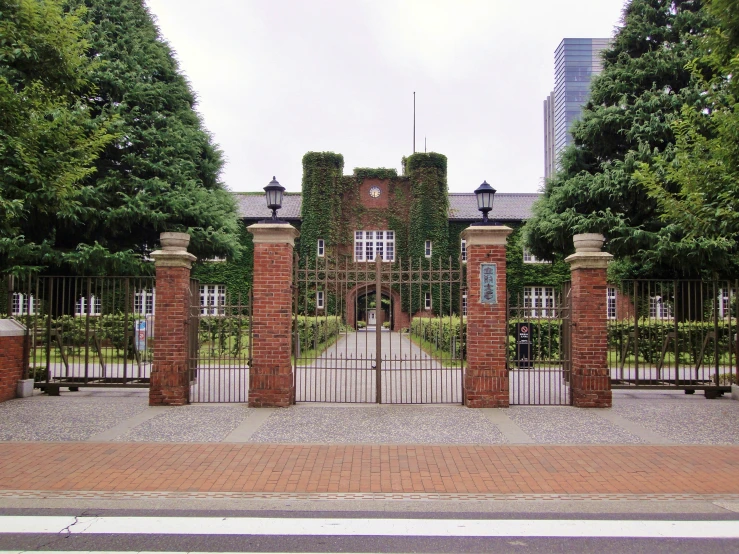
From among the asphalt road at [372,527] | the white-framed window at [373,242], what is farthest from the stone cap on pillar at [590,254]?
the white-framed window at [373,242]

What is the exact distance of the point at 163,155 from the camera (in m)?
17.3

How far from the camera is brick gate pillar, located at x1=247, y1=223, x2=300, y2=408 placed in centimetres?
910

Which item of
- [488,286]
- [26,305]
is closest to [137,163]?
[26,305]

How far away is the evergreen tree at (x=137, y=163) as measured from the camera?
16281mm

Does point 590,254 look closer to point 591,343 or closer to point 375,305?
point 591,343

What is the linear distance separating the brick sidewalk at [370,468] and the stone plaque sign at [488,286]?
275 centimetres

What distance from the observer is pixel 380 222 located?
37.4 metres

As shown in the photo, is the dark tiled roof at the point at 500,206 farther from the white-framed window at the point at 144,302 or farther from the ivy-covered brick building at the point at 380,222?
the white-framed window at the point at 144,302

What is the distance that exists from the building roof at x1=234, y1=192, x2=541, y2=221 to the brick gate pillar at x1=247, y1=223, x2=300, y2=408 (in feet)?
97.9

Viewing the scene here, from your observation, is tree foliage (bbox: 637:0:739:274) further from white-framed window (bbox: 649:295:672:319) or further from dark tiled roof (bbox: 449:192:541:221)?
dark tiled roof (bbox: 449:192:541:221)

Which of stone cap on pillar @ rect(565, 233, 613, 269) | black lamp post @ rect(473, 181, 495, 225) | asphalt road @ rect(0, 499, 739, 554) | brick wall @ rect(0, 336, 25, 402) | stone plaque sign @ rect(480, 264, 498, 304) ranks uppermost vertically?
black lamp post @ rect(473, 181, 495, 225)

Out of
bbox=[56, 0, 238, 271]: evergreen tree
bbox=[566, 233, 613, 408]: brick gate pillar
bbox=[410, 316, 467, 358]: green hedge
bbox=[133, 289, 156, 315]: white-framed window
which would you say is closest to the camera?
bbox=[566, 233, 613, 408]: brick gate pillar

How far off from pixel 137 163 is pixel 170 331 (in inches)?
373

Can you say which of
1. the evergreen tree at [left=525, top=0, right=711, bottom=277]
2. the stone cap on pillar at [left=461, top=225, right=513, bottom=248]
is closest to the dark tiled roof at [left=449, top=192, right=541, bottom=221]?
the evergreen tree at [left=525, top=0, right=711, bottom=277]
